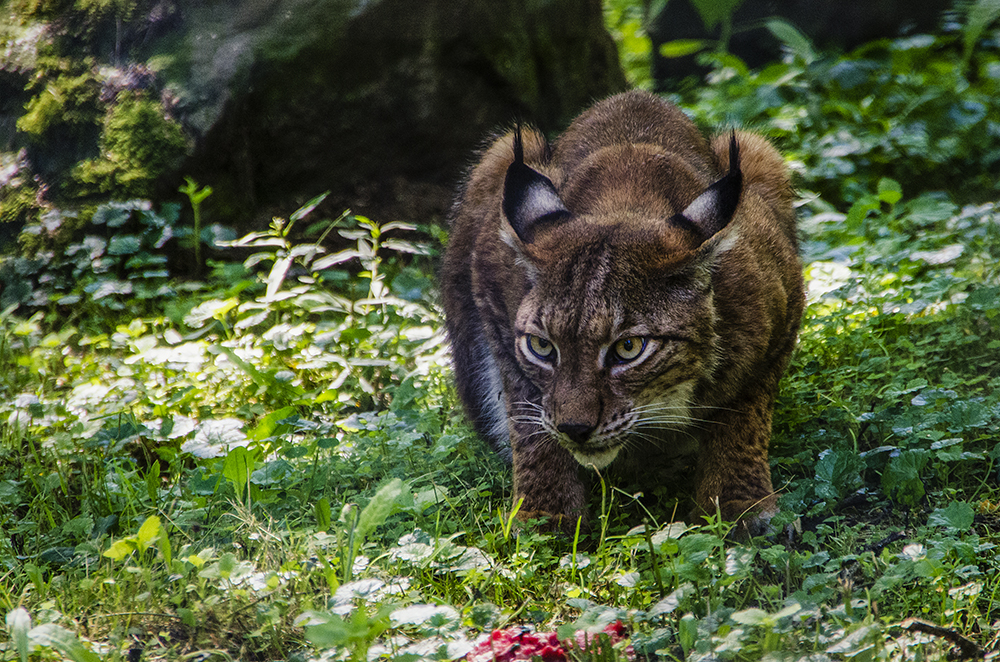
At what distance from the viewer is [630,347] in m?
2.95

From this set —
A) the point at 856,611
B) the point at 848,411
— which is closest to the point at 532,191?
the point at 848,411

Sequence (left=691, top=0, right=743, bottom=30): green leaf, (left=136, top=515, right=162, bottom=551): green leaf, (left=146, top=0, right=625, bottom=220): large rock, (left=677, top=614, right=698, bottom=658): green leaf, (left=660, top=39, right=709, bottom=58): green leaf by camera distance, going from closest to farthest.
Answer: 1. (left=691, top=0, right=743, bottom=30): green leaf
2. (left=677, top=614, right=698, bottom=658): green leaf
3. (left=136, top=515, right=162, bottom=551): green leaf
4. (left=146, top=0, right=625, bottom=220): large rock
5. (left=660, top=39, right=709, bottom=58): green leaf

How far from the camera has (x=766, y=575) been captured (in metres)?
2.74

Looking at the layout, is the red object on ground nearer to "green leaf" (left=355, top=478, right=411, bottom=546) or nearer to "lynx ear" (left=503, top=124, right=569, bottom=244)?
"green leaf" (left=355, top=478, right=411, bottom=546)

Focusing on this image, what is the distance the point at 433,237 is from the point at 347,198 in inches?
23.8

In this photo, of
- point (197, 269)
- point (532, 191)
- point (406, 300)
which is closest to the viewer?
point (532, 191)

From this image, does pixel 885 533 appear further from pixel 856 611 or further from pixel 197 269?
pixel 197 269

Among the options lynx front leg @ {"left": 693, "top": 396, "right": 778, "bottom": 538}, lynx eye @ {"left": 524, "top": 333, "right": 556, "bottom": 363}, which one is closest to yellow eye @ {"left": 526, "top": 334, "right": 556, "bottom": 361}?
lynx eye @ {"left": 524, "top": 333, "right": 556, "bottom": 363}

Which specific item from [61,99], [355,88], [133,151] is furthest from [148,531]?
[355,88]

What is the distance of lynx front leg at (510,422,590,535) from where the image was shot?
3240mm

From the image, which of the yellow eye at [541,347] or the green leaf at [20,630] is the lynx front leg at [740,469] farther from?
the green leaf at [20,630]

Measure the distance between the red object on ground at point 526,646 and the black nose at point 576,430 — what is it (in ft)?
2.18

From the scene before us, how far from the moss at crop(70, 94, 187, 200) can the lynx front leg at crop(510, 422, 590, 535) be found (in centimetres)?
314

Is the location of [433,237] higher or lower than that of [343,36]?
lower
